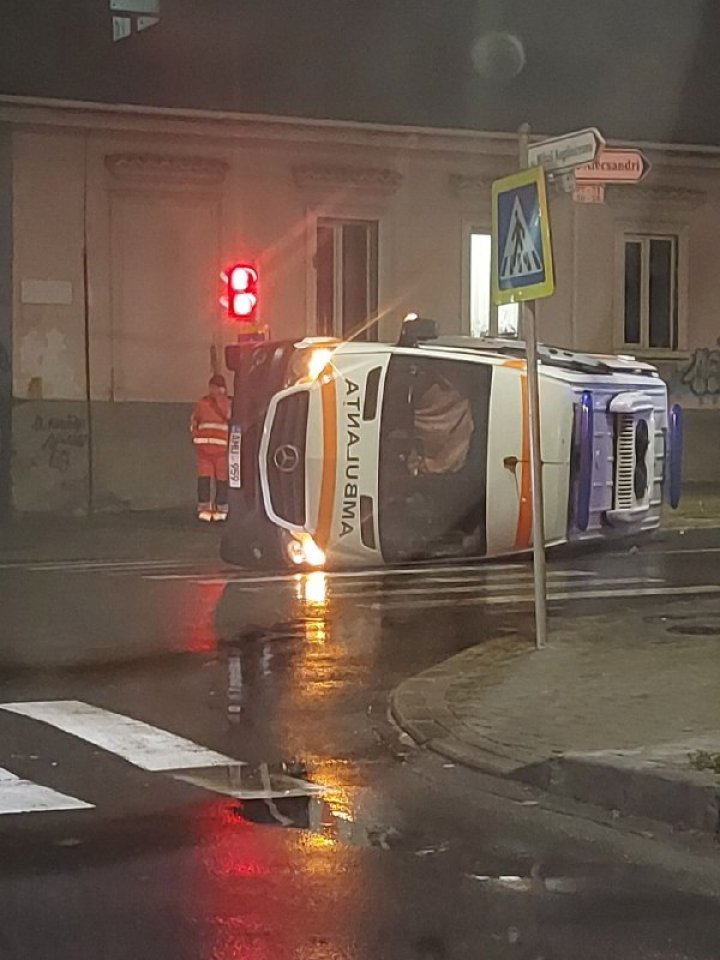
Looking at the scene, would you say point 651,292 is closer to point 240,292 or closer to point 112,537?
point 240,292

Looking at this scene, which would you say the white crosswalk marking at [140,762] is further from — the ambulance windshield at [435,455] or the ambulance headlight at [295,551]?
A: the ambulance windshield at [435,455]

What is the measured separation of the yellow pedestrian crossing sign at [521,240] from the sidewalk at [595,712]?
222cm

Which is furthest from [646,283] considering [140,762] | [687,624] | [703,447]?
[140,762]

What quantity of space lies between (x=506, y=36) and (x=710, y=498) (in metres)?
6.89

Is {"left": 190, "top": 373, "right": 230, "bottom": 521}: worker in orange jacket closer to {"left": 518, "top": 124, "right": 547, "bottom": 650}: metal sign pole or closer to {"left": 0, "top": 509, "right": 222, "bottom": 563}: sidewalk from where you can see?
{"left": 0, "top": 509, "right": 222, "bottom": 563}: sidewalk

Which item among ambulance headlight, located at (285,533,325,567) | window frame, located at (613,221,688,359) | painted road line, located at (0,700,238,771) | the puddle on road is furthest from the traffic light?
the puddle on road

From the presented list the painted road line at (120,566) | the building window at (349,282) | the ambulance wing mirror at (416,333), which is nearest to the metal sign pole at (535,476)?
the ambulance wing mirror at (416,333)

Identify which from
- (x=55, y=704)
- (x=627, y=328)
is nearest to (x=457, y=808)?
(x=55, y=704)

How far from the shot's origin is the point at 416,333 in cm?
1527

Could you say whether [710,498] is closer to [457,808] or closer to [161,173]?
[161,173]

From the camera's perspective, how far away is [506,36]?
21609 mm

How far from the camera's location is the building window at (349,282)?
933 inches

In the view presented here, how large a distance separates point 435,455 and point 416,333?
4.09 ft

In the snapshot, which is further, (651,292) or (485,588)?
(651,292)
